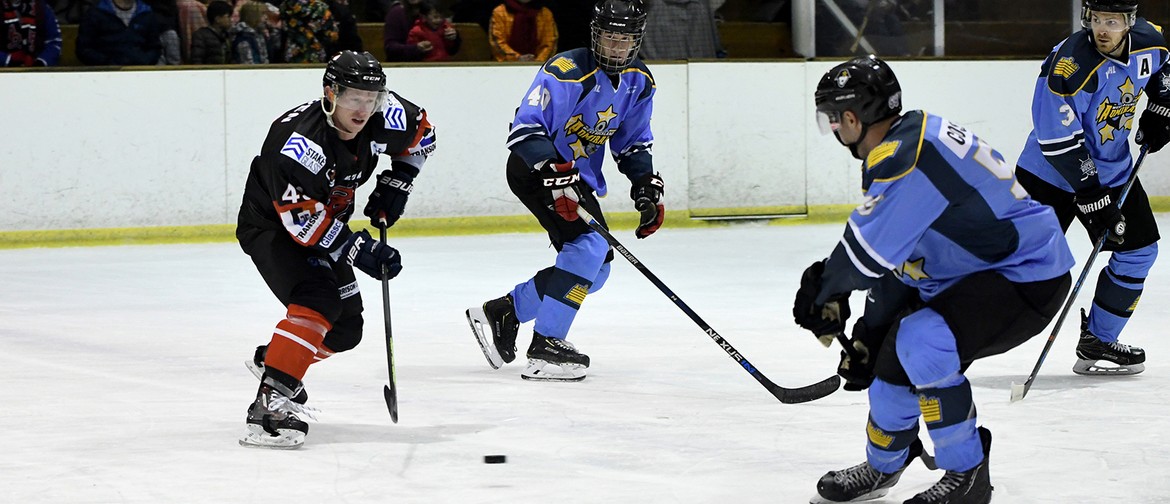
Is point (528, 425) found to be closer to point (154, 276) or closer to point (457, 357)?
point (457, 357)

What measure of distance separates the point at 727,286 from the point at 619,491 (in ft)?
9.93

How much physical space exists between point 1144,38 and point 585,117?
1.62 meters

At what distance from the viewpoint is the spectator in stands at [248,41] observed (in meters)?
7.63

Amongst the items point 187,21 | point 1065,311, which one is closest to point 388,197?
point 1065,311

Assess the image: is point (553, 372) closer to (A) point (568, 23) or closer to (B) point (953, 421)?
(B) point (953, 421)

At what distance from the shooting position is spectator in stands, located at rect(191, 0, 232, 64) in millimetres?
7641

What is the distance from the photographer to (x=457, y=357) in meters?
4.63

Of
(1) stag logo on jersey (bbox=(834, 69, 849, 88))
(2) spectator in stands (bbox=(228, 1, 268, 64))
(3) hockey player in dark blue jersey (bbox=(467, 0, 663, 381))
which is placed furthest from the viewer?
(2) spectator in stands (bbox=(228, 1, 268, 64))

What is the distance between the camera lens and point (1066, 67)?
4141mm

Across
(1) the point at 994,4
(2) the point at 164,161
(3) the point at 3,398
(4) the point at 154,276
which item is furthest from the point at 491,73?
(3) the point at 3,398

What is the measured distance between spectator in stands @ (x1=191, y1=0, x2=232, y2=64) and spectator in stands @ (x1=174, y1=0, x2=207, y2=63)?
0.17 metres

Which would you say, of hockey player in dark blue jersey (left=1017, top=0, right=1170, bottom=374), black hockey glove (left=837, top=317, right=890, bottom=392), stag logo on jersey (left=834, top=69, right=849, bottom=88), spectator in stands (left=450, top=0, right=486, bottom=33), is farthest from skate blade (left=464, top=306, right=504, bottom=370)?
spectator in stands (left=450, top=0, right=486, bottom=33)

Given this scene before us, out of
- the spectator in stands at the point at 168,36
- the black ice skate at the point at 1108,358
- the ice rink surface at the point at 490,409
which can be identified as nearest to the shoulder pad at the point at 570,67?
the ice rink surface at the point at 490,409

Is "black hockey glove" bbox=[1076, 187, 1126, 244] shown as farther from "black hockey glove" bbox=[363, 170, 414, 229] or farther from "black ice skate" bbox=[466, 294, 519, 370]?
"black hockey glove" bbox=[363, 170, 414, 229]
